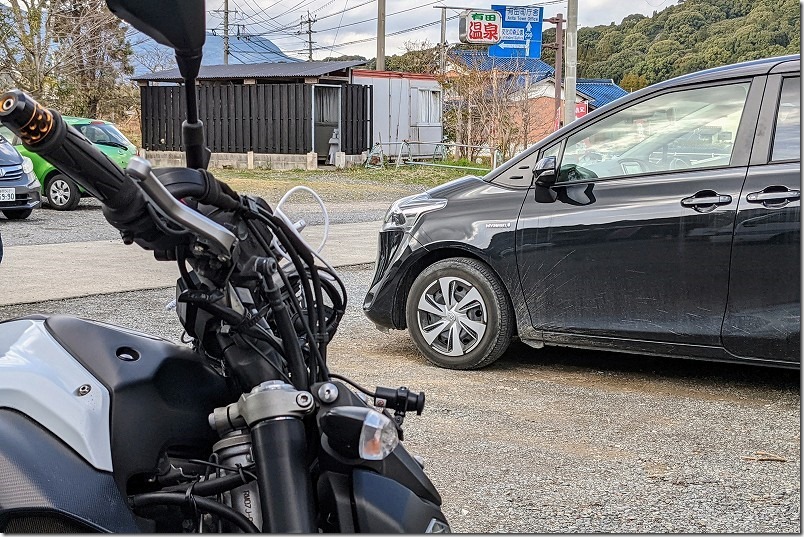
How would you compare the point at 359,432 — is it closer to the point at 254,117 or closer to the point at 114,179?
the point at 114,179

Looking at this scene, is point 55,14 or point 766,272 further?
point 55,14

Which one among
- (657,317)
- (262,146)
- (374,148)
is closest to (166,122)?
(262,146)

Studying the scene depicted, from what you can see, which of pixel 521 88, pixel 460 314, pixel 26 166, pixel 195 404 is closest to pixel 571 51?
pixel 26 166

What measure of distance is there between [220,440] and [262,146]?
27387 mm

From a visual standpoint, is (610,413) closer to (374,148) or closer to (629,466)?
(629,466)

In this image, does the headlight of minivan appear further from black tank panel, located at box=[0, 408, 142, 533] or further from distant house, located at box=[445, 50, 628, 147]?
distant house, located at box=[445, 50, 628, 147]

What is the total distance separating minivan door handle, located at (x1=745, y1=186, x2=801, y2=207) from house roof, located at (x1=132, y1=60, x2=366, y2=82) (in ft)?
78.2

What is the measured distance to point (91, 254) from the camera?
1107 cm

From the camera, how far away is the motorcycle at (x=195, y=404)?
1.71m

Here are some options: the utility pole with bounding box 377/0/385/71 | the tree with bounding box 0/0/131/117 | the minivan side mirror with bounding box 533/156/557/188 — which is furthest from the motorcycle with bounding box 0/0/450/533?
the utility pole with bounding box 377/0/385/71

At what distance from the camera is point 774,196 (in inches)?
201

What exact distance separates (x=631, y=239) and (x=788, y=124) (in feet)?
3.37

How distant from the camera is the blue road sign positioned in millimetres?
31766

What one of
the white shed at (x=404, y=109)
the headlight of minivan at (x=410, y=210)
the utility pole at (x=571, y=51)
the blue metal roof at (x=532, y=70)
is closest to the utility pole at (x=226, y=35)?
the blue metal roof at (x=532, y=70)
